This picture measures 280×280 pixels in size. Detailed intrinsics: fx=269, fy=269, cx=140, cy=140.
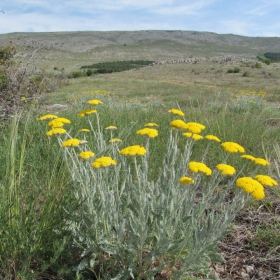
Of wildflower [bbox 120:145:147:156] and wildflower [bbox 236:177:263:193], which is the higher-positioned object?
wildflower [bbox 120:145:147:156]

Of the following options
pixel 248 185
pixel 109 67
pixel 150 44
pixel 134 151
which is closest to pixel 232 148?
pixel 248 185

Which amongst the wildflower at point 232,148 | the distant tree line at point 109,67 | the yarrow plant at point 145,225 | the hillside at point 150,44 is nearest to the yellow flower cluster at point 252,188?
the yarrow plant at point 145,225

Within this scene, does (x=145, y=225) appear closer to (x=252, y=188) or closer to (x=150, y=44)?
(x=252, y=188)

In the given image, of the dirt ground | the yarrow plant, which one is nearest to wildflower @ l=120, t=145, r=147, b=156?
the yarrow plant

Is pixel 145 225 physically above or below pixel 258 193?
below

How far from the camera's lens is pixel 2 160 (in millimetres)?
2566

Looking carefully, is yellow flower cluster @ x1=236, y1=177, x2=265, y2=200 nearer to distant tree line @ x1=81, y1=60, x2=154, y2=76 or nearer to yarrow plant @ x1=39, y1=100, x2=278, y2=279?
yarrow plant @ x1=39, y1=100, x2=278, y2=279

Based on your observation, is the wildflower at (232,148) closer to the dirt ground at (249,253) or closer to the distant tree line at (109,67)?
the dirt ground at (249,253)

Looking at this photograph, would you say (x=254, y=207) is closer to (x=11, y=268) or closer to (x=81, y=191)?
(x=81, y=191)

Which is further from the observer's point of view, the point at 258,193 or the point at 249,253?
the point at 249,253

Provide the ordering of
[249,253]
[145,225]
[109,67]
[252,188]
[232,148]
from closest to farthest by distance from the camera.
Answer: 1. [252,188]
2. [145,225]
3. [232,148]
4. [249,253]
5. [109,67]

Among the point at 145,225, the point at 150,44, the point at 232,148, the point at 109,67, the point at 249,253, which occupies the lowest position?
the point at 249,253

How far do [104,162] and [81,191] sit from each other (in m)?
0.41

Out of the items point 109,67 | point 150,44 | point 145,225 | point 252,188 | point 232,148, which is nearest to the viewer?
point 252,188
